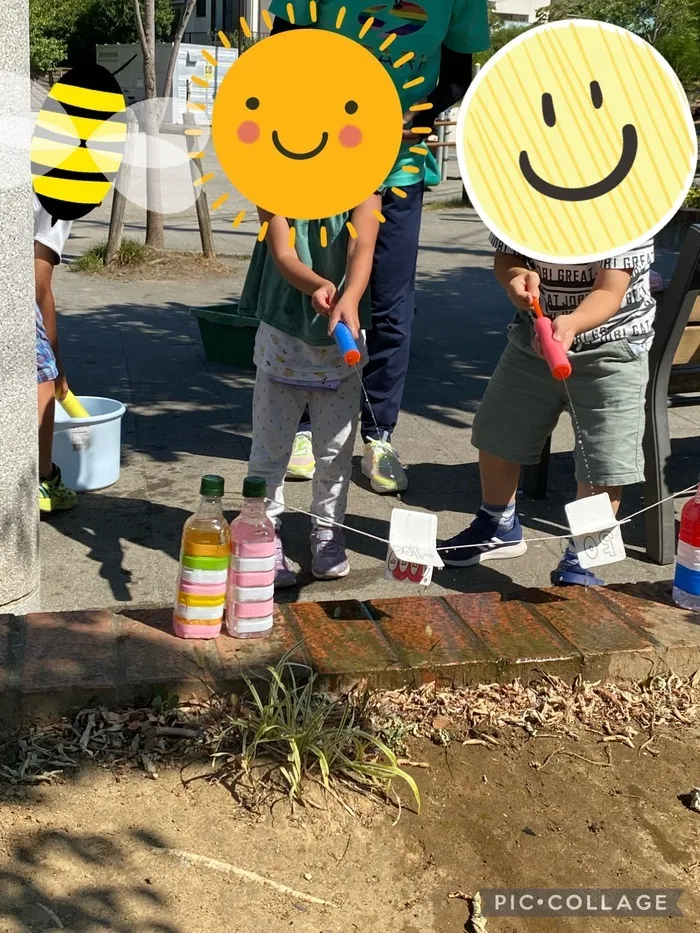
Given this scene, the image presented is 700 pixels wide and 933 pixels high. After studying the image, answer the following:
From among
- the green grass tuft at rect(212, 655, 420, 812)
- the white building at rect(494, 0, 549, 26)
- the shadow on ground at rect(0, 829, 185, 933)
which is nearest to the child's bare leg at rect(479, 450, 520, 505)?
the green grass tuft at rect(212, 655, 420, 812)

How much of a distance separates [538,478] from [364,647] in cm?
210

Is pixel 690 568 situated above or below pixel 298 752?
above

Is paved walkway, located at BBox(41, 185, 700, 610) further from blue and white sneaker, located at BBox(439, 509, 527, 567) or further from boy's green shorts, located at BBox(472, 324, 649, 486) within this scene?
boy's green shorts, located at BBox(472, 324, 649, 486)

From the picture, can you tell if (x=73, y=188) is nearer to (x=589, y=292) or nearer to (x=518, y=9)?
(x=589, y=292)

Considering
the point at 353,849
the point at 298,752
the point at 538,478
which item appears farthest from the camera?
the point at 538,478

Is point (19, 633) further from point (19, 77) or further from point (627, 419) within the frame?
point (627, 419)

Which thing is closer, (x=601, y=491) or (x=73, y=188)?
(x=73, y=188)

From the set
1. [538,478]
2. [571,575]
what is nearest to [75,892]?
[571,575]

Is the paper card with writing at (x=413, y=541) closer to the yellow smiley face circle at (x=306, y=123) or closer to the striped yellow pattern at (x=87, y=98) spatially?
the yellow smiley face circle at (x=306, y=123)

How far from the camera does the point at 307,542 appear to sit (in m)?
3.94

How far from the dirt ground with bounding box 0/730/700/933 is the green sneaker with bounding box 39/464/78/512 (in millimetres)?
2011

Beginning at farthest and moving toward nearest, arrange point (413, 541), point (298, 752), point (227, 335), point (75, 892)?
point (227, 335), point (413, 541), point (298, 752), point (75, 892)

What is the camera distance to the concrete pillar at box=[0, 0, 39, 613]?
7.94 ft

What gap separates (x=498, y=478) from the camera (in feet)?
12.0
